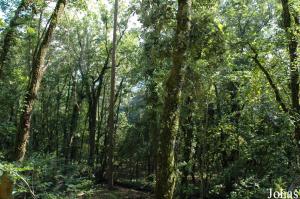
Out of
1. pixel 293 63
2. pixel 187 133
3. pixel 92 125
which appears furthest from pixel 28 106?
pixel 92 125

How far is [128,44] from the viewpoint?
26.8 meters

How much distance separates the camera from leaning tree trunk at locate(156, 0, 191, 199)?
6.45m

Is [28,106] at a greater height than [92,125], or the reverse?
[92,125]

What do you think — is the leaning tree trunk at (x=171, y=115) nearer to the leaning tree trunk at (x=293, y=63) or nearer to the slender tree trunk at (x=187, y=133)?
the leaning tree trunk at (x=293, y=63)

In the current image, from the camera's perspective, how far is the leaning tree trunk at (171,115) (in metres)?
6.45

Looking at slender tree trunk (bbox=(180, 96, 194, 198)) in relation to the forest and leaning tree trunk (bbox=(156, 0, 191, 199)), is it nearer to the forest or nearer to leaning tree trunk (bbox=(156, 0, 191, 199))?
the forest

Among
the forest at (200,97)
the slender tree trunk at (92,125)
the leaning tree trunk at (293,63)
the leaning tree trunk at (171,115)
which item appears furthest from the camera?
the slender tree trunk at (92,125)

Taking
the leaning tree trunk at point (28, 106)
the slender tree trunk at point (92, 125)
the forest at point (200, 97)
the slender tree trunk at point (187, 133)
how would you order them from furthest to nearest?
the slender tree trunk at point (92, 125), the slender tree trunk at point (187, 133), the leaning tree trunk at point (28, 106), the forest at point (200, 97)

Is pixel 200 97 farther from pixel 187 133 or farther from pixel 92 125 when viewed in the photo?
pixel 92 125

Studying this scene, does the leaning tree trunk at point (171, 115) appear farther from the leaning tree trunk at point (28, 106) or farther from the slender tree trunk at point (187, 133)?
the slender tree trunk at point (187, 133)

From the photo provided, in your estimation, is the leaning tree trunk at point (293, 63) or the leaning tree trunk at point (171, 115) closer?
the leaning tree trunk at point (171, 115)

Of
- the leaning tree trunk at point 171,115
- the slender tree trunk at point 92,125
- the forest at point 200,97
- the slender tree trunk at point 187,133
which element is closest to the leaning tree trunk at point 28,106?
the forest at point 200,97

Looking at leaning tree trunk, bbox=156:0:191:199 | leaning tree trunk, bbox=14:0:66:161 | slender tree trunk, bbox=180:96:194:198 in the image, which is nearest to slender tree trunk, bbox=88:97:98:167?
slender tree trunk, bbox=180:96:194:198

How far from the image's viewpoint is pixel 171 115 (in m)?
6.67
